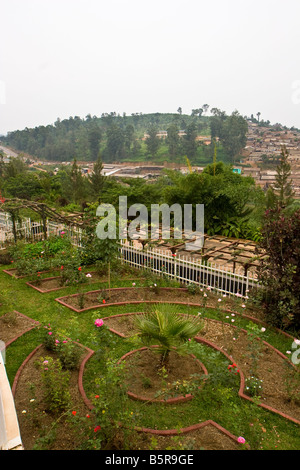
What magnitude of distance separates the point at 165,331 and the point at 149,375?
2.18 ft

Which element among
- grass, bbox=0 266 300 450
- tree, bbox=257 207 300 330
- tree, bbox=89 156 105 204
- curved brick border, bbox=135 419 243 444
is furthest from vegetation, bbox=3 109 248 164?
curved brick border, bbox=135 419 243 444

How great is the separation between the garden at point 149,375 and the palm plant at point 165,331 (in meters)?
0.01

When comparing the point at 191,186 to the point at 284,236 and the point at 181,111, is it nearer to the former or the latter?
the point at 284,236

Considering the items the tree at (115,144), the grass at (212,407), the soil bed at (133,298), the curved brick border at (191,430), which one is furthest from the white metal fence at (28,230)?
the tree at (115,144)

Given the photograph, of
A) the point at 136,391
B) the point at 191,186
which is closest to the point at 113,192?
the point at 191,186

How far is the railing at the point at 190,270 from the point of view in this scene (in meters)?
6.73

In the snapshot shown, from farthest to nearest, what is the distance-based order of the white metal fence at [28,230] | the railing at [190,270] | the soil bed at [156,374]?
the white metal fence at [28,230] < the railing at [190,270] < the soil bed at [156,374]

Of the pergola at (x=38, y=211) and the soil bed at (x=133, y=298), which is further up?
the pergola at (x=38, y=211)

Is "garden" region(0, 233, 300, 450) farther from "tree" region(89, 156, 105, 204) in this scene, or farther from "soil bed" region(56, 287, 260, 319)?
"tree" region(89, 156, 105, 204)

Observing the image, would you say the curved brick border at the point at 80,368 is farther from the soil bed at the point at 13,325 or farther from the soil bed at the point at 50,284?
the soil bed at the point at 50,284

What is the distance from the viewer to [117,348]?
497 centimetres

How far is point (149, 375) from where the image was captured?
4.31 metres

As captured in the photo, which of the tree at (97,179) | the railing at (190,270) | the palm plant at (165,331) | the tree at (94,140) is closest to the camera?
the palm plant at (165,331)

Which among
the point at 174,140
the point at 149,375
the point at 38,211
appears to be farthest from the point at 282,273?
the point at 174,140
